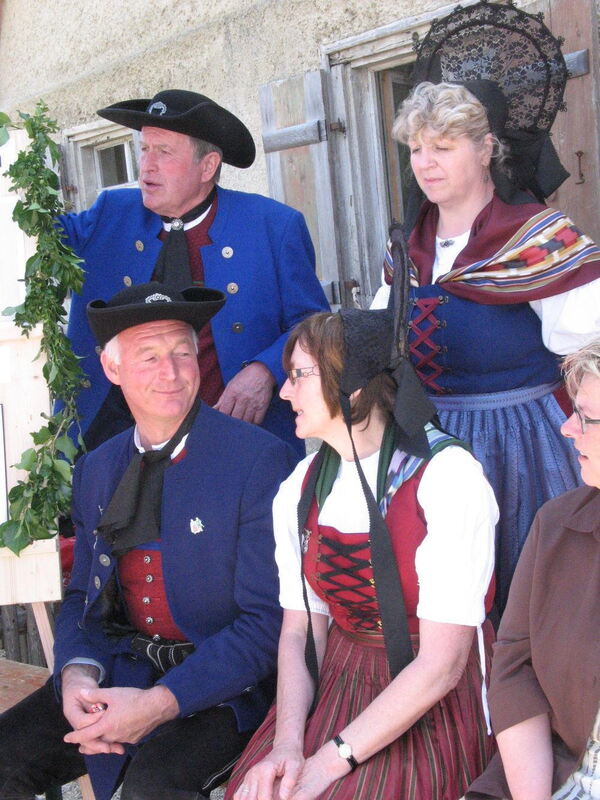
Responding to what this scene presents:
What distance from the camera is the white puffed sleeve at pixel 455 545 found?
6.43 ft

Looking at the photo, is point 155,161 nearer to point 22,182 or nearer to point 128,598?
point 22,182

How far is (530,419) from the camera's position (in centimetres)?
250

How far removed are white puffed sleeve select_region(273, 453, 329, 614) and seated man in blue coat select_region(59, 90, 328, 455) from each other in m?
0.71

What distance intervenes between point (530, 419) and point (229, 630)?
918 mm

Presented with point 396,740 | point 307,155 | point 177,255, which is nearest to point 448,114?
point 177,255

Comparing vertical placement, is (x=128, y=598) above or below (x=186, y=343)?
below

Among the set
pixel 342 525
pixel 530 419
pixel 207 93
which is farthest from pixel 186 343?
pixel 207 93

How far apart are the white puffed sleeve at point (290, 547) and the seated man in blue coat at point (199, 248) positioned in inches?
27.8

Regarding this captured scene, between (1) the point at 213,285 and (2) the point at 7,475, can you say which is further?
(1) the point at 213,285

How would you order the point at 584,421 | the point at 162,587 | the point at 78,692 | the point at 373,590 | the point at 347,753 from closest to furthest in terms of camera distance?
the point at 584,421 → the point at 347,753 → the point at 373,590 → the point at 78,692 → the point at 162,587

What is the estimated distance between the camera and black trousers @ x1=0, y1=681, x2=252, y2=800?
7.15 feet

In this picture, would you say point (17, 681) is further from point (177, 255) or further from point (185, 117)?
point (185, 117)

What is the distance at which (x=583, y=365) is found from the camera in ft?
5.79

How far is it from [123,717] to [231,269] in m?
1.42
